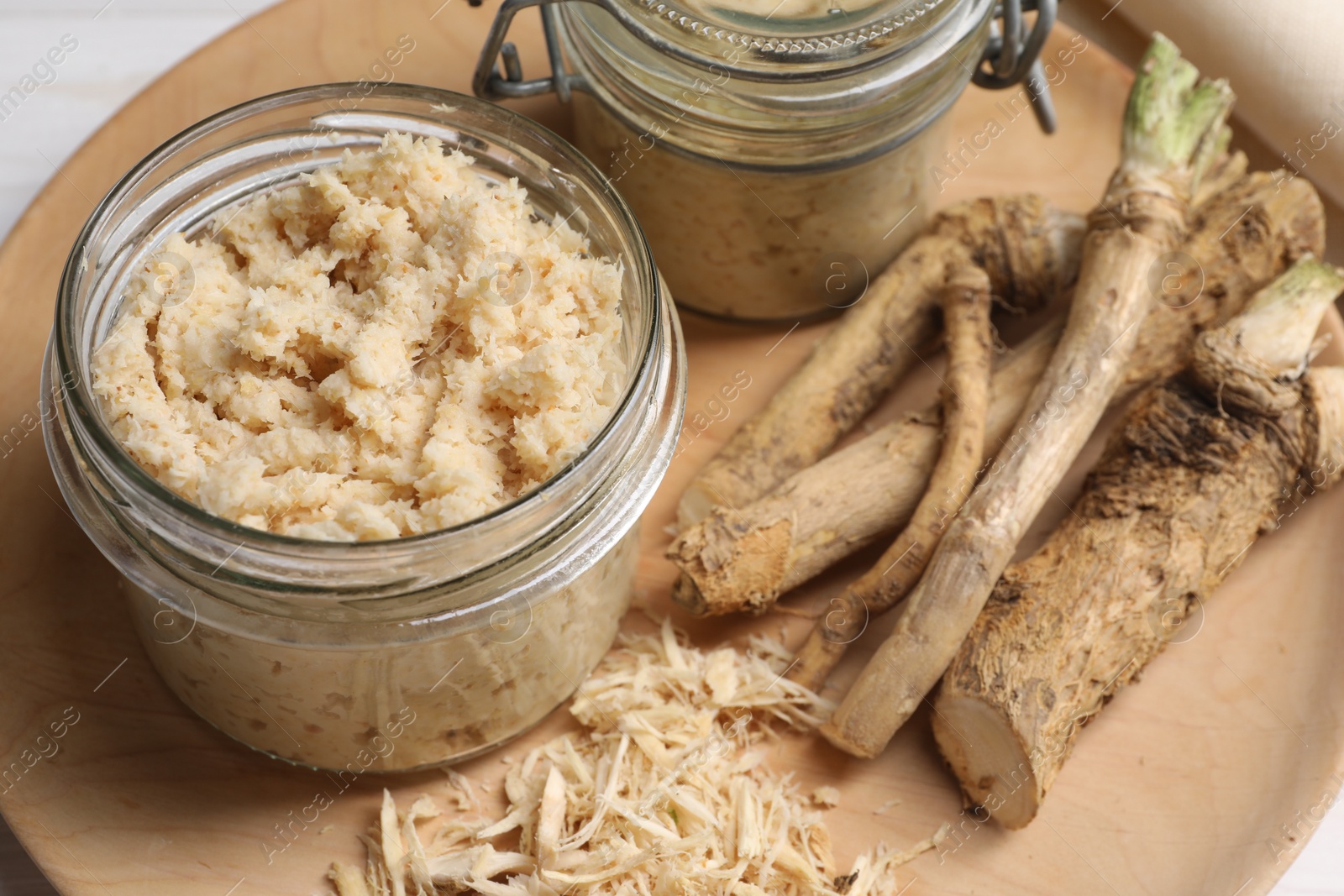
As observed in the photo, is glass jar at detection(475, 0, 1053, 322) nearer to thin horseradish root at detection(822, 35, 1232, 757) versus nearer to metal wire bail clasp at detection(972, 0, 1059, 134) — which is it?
metal wire bail clasp at detection(972, 0, 1059, 134)

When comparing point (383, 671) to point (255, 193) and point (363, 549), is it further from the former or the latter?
point (255, 193)

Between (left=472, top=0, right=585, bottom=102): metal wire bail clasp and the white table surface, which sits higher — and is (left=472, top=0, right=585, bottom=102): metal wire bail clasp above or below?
above

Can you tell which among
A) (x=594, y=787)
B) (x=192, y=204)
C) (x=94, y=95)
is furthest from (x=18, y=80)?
(x=594, y=787)

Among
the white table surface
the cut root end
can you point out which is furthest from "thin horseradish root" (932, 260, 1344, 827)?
the white table surface

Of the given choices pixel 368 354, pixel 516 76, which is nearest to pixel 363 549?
pixel 368 354

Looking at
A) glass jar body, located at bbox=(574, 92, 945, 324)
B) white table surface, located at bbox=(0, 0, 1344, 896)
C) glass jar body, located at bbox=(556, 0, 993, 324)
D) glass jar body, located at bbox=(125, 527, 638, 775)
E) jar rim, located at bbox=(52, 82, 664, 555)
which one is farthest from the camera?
white table surface, located at bbox=(0, 0, 1344, 896)

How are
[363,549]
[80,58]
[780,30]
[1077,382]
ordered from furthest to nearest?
1. [80,58]
2. [1077,382]
3. [780,30]
4. [363,549]
